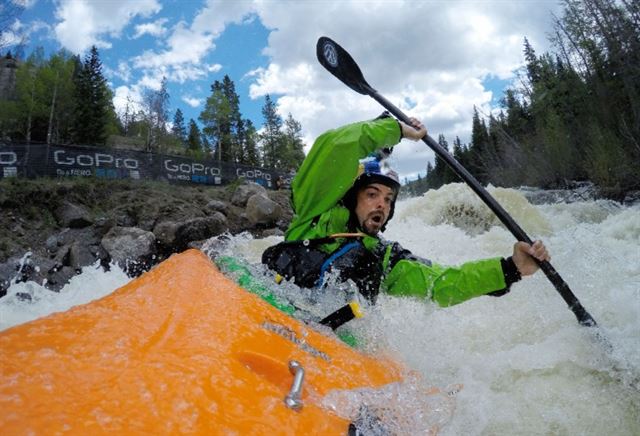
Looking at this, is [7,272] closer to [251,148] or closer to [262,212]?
[262,212]

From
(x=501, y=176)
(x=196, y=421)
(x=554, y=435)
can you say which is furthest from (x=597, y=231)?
(x=501, y=176)

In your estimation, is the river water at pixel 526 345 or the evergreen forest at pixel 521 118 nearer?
the river water at pixel 526 345

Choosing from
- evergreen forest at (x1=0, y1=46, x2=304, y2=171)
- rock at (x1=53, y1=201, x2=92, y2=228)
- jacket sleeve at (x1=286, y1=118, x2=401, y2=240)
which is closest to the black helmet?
jacket sleeve at (x1=286, y1=118, x2=401, y2=240)

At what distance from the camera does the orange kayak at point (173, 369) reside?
1050 millimetres

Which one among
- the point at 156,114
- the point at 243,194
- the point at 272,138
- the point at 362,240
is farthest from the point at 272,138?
the point at 362,240

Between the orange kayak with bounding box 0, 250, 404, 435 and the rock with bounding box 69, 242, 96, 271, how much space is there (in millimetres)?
9911

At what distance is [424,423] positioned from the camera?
175cm

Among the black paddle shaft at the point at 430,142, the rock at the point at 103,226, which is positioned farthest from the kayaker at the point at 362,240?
the rock at the point at 103,226

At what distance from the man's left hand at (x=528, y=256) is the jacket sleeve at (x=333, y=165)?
3.28 ft

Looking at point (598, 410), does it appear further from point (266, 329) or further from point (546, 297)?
point (266, 329)

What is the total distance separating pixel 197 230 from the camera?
1180 cm

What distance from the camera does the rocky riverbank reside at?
34.6ft

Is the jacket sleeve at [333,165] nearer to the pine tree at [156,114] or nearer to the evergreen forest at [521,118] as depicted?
the evergreen forest at [521,118]

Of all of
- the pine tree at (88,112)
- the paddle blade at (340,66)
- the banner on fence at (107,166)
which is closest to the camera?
the paddle blade at (340,66)
